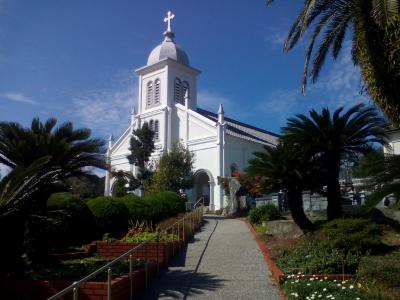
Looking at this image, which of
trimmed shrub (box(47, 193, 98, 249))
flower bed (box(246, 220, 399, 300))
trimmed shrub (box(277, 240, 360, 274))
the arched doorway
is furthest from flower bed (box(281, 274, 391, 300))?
the arched doorway

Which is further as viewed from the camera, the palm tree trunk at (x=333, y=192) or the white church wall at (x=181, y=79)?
the white church wall at (x=181, y=79)

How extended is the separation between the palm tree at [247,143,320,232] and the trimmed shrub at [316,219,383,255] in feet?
10.9

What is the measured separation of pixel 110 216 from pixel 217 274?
610 cm

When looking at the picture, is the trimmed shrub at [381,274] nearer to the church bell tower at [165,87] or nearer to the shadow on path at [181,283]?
the shadow on path at [181,283]

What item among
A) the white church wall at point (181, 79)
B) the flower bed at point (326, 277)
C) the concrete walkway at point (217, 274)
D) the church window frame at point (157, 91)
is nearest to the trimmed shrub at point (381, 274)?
the flower bed at point (326, 277)

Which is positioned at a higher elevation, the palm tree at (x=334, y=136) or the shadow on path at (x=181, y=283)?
the palm tree at (x=334, y=136)

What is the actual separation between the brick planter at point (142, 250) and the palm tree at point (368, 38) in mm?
6535

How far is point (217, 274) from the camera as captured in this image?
1109 centimetres

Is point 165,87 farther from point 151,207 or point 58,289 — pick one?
point 58,289

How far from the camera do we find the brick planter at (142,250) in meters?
12.0

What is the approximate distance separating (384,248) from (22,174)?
940 centimetres

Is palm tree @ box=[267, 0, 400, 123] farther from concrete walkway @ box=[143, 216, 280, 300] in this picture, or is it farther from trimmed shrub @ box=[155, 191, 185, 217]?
trimmed shrub @ box=[155, 191, 185, 217]

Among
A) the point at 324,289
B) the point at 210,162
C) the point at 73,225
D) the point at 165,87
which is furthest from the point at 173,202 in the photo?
the point at 165,87

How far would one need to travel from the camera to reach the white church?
3828 centimetres
